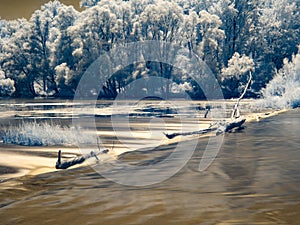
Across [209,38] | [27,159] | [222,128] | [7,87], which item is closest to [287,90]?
[222,128]

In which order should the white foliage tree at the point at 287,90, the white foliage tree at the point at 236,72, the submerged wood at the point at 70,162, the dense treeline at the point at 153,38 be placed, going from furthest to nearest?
the dense treeline at the point at 153,38 < the white foliage tree at the point at 236,72 < the white foliage tree at the point at 287,90 < the submerged wood at the point at 70,162

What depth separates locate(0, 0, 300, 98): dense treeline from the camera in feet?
214

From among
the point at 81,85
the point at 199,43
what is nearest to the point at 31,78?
the point at 81,85

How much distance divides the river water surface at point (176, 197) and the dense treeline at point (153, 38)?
52.4 metres

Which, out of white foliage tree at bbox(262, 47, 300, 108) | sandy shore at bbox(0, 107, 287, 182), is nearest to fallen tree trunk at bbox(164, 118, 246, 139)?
sandy shore at bbox(0, 107, 287, 182)

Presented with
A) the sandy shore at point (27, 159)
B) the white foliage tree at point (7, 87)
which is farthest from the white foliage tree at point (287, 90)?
the white foliage tree at point (7, 87)

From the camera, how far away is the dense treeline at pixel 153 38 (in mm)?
65250

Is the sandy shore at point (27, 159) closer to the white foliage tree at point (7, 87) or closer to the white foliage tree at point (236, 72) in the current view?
the white foliage tree at point (236, 72)

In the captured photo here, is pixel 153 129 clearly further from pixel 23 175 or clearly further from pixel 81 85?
pixel 81 85

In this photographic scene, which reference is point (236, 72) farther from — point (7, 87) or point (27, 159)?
point (27, 159)

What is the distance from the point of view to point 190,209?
7.58 meters

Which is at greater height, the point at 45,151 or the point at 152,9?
the point at 152,9

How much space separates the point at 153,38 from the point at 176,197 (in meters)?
61.1

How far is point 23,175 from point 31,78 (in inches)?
2656
